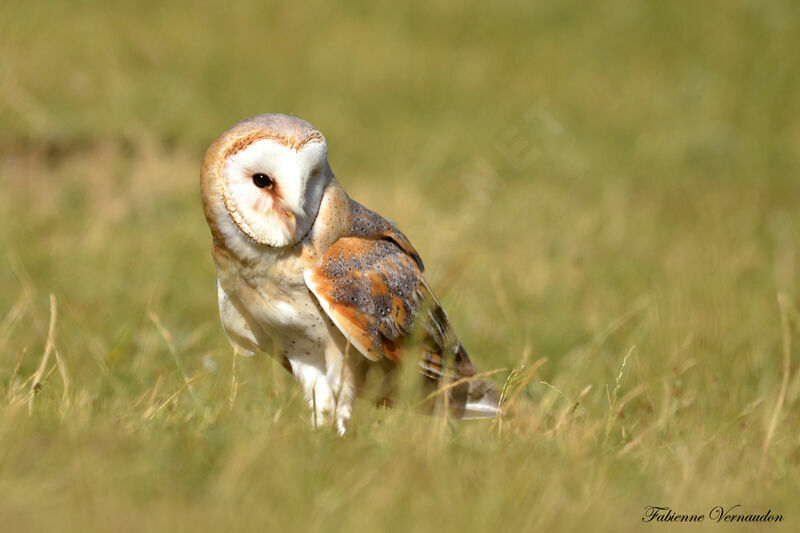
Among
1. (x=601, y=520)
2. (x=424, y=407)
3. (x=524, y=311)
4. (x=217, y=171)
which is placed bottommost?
(x=524, y=311)

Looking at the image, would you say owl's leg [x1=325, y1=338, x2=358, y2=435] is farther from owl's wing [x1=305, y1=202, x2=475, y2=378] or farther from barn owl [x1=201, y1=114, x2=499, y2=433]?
owl's wing [x1=305, y1=202, x2=475, y2=378]

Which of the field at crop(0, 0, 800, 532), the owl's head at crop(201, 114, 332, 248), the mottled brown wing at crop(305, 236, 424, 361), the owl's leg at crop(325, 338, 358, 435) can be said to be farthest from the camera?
the owl's leg at crop(325, 338, 358, 435)

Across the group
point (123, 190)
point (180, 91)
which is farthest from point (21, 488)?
point (180, 91)

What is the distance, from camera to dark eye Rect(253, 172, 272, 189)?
343cm

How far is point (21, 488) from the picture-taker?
2475 millimetres

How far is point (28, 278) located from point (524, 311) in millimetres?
3282

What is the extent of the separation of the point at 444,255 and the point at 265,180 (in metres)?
3.99

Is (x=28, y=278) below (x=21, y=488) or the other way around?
below

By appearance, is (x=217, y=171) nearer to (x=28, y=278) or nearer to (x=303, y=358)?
(x=303, y=358)

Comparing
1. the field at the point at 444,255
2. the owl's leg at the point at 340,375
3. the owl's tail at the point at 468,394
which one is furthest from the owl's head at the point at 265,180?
the owl's tail at the point at 468,394

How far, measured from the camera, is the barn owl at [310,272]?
3.39 metres

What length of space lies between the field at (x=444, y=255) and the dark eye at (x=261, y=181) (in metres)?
0.77
